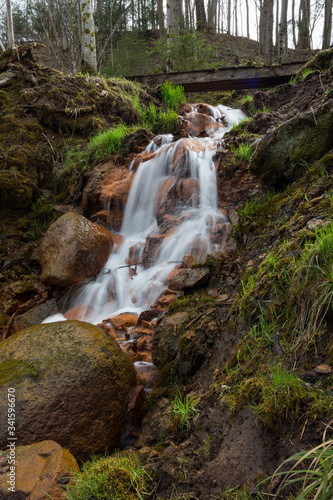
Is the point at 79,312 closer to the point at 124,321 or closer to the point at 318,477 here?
the point at 124,321

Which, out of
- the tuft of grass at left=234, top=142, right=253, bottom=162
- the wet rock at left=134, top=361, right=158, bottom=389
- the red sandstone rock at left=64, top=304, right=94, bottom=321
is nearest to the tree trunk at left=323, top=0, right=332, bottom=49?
the tuft of grass at left=234, top=142, right=253, bottom=162

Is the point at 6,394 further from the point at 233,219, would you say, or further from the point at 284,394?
the point at 233,219

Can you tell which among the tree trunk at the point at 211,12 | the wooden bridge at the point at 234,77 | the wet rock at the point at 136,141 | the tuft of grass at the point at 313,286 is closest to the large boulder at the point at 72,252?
the wet rock at the point at 136,141

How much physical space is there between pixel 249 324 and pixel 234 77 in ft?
26.5

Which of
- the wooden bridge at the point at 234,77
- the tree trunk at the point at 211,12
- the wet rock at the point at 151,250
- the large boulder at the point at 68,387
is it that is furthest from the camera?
the tree trunk at the point at 211,12

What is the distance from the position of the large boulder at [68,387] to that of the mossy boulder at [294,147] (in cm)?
251

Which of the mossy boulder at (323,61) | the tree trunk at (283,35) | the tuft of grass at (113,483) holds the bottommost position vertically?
the tuft of grass at (113,483)

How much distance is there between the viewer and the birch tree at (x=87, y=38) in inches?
343

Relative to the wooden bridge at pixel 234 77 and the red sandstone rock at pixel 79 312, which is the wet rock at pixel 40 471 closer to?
the red sandstone rock at pixel 79 312

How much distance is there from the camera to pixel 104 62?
1568cm

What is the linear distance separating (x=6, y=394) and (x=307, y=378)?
2.04 meters

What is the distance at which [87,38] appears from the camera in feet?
28.9

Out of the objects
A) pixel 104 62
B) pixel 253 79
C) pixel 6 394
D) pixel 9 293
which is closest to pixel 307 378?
pixel 6 394

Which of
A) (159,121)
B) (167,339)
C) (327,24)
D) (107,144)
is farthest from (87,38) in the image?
(327,24)
